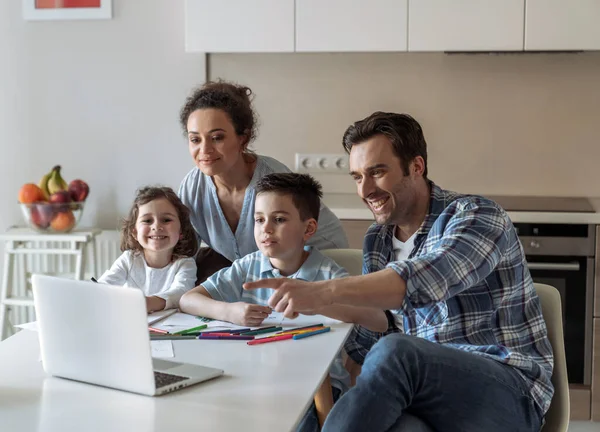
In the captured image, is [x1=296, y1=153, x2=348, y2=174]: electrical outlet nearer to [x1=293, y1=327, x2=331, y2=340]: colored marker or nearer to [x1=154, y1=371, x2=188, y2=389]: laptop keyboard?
[x1=293, y1=327, x2=331, y2=340]: colored marker

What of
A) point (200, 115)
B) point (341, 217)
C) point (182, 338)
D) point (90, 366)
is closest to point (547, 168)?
point (341, 217)

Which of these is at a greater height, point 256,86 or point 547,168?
point 256,86

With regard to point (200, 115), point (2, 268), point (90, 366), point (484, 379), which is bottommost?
point (2, 268)

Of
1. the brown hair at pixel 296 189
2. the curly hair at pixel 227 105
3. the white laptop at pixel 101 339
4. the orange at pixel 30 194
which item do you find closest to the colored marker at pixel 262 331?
the white laptop at pixel 101 339

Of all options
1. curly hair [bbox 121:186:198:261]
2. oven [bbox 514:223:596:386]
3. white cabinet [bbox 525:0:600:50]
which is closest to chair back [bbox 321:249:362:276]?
curly hair [bbox 121:186:198:261]

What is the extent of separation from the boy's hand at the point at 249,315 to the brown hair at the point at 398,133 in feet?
1.53

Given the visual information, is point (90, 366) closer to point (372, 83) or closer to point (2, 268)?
point (372, 83)

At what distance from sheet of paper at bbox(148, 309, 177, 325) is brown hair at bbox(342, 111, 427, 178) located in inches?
23.4

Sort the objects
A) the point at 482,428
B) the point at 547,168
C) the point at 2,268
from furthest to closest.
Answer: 1. the point at 2,268
2. the point at 547,168
3. the point at 482,428

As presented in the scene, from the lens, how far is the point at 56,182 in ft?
12.5

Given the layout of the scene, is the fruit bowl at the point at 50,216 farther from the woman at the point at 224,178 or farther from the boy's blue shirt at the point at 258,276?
the boy's blue shirt at the point at 258,276

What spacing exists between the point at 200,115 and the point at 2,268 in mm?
2093

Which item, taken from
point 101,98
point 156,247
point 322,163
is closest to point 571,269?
point 322,163

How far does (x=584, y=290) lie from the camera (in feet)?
11.0
